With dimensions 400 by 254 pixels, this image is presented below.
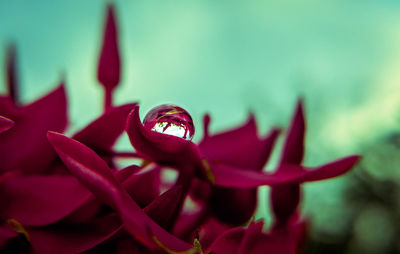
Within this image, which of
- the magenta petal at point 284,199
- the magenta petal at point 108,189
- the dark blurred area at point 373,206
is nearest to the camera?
the magenta petal at point 108,189

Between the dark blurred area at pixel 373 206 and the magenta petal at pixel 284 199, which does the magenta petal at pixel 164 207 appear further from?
the dark blurred area at pixel 373 206

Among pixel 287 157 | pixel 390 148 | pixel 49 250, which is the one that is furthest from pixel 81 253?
pixel 390 148

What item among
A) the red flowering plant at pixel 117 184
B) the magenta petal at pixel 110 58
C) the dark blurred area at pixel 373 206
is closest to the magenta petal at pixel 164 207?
the red flowering plant at pixel 117 184

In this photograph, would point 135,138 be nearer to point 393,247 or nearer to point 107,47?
point 107,47

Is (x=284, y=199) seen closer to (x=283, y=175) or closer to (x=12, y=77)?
(x=283, y=175)

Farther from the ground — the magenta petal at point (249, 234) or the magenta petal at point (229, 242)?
the magenta petal at point (249, 234)

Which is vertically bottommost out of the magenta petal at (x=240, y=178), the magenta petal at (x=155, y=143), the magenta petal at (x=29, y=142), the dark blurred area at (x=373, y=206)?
the dark blurred area at (x=373, y=206)

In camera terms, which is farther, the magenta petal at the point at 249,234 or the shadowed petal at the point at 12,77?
the shadowed petal at the point at 12,77
